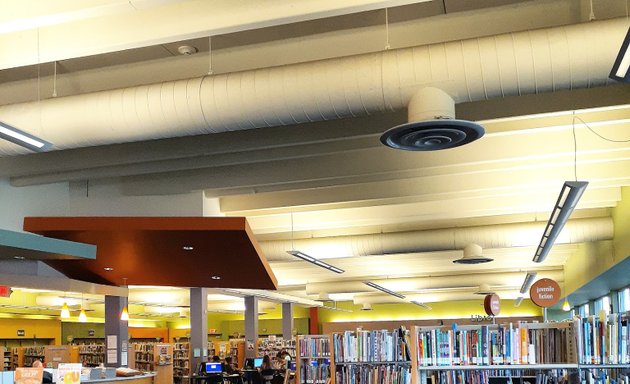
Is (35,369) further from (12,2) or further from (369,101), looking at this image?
(369,101)

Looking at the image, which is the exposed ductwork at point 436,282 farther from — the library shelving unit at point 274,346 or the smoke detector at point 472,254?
the smoke detector at point 472,254

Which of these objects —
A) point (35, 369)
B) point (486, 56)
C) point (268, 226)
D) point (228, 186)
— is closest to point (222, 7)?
point (486, 56)

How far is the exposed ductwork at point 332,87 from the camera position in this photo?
223 inches

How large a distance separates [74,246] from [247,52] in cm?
355

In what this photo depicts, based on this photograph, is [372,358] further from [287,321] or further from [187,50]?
[287,321]

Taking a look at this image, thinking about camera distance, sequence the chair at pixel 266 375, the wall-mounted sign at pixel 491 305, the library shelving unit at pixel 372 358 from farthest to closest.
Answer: the chair at pixel 266 375, the library shelving unit at pixel 372 358, the wall-mounted sign at pixel 491 305

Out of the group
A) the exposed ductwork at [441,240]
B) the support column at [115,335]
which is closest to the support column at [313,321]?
the exposed ductwork at [441,240]

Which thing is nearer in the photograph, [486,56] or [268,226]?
[486,56]

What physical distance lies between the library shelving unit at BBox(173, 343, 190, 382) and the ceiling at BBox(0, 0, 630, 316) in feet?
47.1

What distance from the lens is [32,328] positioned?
2841 centimetres

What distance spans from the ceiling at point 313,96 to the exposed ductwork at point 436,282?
10991mm

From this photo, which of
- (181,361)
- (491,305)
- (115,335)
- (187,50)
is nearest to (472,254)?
(491,305)

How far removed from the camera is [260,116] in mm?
6477

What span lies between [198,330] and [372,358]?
414 inches
